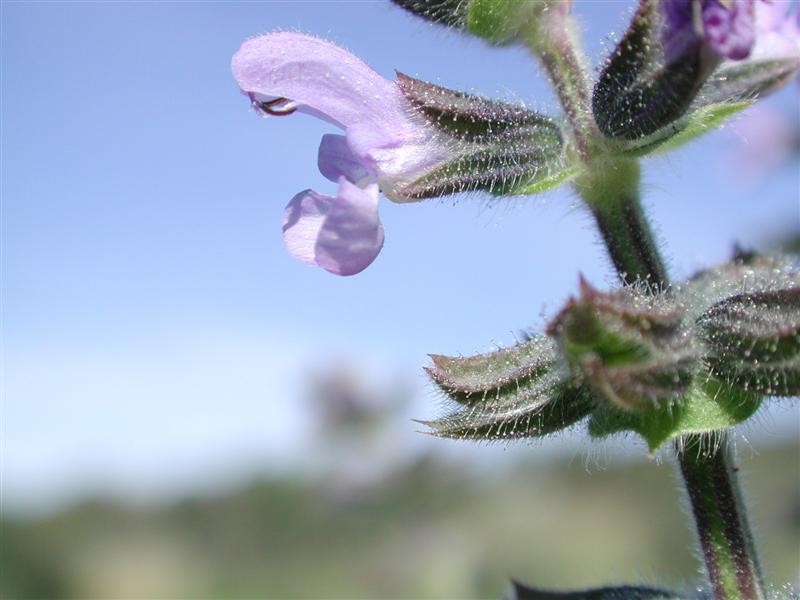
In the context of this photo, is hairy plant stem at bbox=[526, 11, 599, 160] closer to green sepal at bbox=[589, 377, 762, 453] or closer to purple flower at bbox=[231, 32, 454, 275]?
purple flower at bbox=[231, 32, 454, 275]

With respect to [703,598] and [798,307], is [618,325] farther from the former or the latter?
[703,598]

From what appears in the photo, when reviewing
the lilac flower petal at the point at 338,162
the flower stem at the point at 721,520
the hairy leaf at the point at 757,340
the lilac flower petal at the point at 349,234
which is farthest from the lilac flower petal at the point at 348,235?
the flower stem at the point at 721,520

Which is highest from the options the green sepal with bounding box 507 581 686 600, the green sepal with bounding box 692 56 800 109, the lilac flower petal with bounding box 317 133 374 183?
the lilac flower petal with bounding box 317 133 374 183

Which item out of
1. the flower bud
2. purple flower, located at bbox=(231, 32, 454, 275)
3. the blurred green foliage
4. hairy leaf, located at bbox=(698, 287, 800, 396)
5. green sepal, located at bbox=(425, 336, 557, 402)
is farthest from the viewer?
the blurred green foliage

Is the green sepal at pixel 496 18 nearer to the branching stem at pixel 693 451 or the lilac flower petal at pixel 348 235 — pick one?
the branching stem at pixel 693 451

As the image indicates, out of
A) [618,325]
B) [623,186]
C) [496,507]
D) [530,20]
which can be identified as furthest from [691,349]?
[496,507]

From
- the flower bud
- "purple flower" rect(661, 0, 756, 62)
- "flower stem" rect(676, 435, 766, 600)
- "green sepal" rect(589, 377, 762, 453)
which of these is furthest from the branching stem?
"purple flower" rect(661, 0, 756, 62)

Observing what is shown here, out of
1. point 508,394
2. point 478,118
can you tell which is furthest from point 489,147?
point 508,394
